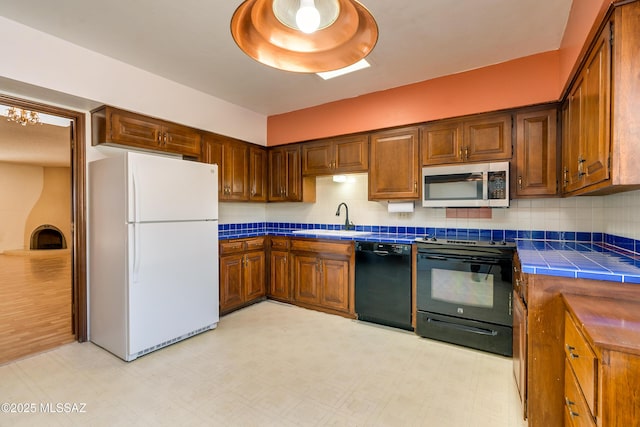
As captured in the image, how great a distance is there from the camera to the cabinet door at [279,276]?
3887 mm

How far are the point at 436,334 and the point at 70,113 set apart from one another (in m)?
3.91

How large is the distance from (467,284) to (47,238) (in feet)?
14.0

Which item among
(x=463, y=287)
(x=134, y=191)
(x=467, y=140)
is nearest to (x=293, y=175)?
(x=134, y=191)

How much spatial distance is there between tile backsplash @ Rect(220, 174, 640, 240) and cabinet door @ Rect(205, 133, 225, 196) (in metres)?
0.49

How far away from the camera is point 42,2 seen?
6.64 feet

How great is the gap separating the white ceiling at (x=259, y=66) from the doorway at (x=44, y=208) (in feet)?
2.67

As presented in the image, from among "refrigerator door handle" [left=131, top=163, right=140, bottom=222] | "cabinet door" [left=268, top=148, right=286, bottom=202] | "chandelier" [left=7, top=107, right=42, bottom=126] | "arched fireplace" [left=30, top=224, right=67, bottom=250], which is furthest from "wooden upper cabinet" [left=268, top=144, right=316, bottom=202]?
"chandelier" [left=7, top=107, right=42, bottom=126]

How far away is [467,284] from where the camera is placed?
2691mm

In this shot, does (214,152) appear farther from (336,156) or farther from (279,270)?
(279,270)

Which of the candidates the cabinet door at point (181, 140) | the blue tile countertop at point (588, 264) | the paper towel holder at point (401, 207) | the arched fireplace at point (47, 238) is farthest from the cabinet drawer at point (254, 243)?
the blue tile countertop at point (588, 264)

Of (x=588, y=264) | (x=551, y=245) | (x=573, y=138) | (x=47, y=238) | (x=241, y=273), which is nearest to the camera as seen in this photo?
(x=588, y=264)

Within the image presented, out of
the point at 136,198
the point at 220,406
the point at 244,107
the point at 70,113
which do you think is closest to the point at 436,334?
the point at 220,406

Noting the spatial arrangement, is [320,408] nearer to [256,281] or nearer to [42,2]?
[256,281]

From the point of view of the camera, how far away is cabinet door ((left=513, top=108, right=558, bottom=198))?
8.48 feet
